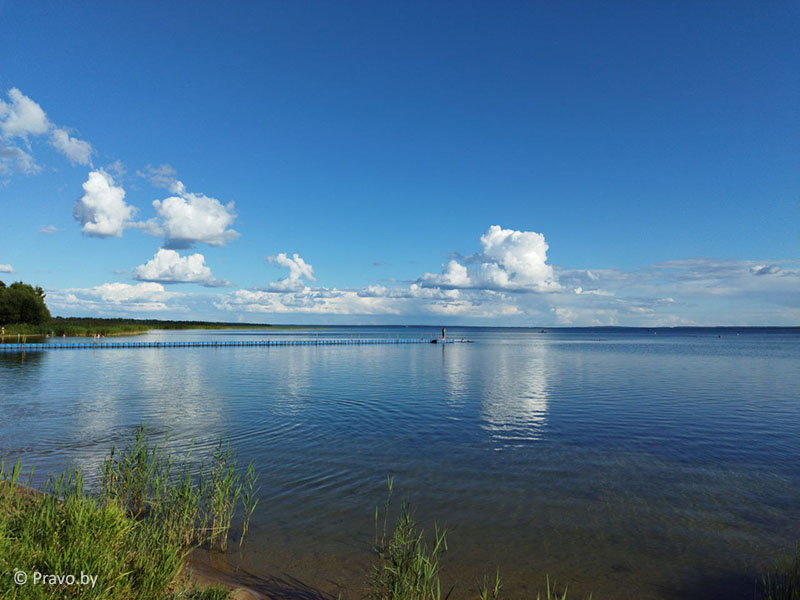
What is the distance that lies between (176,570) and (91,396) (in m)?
27.8

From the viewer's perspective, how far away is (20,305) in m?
105

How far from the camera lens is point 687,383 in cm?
3803

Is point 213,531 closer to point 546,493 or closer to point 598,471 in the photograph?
point 546,493

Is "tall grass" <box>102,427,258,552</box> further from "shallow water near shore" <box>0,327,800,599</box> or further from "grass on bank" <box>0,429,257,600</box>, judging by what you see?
"shallow water near shore" <box>0,327,800,599</box>

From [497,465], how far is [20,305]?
5080 inches

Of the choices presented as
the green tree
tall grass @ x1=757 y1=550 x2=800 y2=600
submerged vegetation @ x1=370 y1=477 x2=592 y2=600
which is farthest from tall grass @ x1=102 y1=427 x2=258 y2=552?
the green tree

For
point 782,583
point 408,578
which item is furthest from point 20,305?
point 782,583

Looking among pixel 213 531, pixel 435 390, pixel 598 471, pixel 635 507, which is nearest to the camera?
pixel 213 531

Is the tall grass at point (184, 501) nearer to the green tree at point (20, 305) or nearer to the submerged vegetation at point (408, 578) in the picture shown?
the submerged vegetation at point (408, 578)

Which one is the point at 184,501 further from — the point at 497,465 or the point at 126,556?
the point at 497,465

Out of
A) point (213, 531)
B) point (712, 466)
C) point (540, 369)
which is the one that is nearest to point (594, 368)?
point (540, 369)

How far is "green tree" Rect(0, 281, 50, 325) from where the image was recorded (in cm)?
10306

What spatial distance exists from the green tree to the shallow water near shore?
89.3 metres

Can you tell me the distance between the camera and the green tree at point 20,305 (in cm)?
10306
